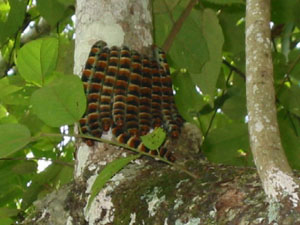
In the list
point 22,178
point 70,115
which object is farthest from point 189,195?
point 22,178

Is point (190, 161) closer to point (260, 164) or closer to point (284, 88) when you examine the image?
point (260, 164)

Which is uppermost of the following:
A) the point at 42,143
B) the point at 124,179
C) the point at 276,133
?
the point at 276,133

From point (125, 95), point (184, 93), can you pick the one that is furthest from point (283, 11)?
point (125, 95)

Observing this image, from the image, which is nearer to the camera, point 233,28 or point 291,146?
point 291,146

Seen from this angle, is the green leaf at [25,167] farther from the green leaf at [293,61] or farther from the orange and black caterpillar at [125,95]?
the green leaf at [293,61]

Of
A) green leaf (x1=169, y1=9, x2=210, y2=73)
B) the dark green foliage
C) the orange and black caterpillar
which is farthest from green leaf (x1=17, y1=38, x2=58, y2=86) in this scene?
green leaf (x1=169, y1=9, x2=210, y2=73)

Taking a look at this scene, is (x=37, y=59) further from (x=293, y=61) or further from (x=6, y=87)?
(x=293, y=61)
